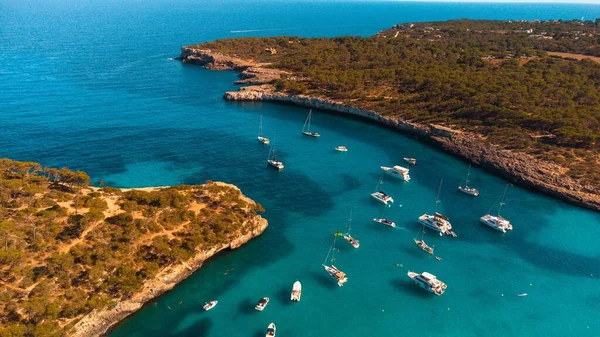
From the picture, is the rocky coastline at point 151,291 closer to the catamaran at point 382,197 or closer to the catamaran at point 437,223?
the catamaran at point 382,197

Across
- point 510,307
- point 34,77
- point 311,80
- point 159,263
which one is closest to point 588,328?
point 510,307

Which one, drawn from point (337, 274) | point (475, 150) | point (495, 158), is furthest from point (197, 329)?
point (475, 150)

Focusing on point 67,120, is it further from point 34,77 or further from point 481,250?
point 481,250

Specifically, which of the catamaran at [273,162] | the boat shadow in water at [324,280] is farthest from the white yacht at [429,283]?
the catamaran at [273,162]

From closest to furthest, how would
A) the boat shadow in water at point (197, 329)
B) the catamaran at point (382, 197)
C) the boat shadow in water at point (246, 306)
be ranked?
1. the boat shadow in water at point (197, 329)
2. the boat shadow in water at point (246, 306)
3. the catamaran at point (382, 197)

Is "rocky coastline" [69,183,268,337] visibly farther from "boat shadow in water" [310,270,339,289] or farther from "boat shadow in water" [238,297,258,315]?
"boat shadow in water" [310,270,339,289]

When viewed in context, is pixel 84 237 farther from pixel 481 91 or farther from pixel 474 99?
pixel 481 91
